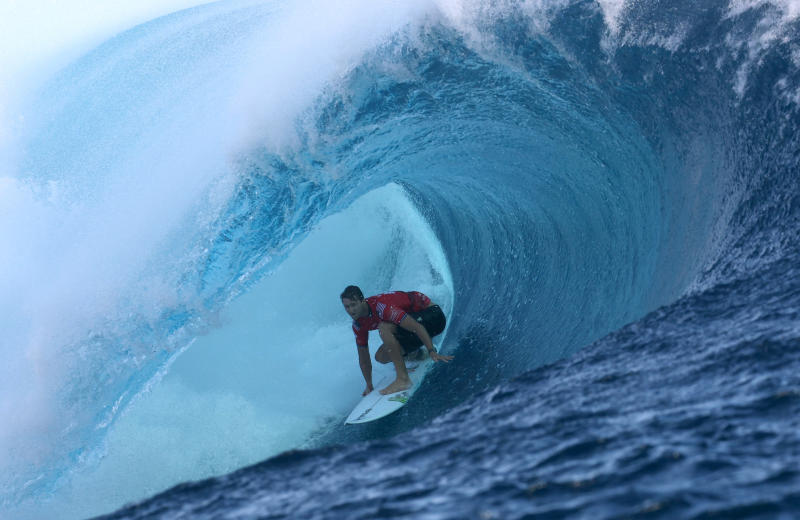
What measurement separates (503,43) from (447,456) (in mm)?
3472

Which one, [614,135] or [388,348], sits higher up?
[614,135]

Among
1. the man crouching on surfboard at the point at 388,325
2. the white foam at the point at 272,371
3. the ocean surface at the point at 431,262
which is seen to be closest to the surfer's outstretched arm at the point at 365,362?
the man crouching on surfboard at the point at 388,325

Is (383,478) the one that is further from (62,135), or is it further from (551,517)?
(62,135)

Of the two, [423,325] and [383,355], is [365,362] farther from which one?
[423,325]

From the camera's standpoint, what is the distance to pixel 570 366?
206 centimetres

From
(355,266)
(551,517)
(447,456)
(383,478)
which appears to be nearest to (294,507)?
(383,478)

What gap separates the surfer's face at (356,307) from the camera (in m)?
4.44

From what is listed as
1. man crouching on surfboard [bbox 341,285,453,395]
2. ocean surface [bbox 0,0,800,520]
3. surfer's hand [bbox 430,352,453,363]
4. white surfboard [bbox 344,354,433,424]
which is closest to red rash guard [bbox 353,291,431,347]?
man crouching on surfboard [bbox 341,285,453,395]

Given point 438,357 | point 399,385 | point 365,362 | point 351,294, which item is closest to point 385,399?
point 399,385

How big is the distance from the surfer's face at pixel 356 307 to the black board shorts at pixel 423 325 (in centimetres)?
43

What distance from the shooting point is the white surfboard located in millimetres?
4688

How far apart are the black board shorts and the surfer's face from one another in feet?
1.40

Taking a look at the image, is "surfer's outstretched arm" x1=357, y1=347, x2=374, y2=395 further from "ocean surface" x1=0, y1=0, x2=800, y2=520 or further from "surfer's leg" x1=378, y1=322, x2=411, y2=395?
"ocean surface" x1=0, y1=0, x2=800, y2=520

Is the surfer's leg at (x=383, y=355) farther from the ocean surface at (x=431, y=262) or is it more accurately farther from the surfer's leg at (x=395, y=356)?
the ocean surface at (x=431, y=262)
